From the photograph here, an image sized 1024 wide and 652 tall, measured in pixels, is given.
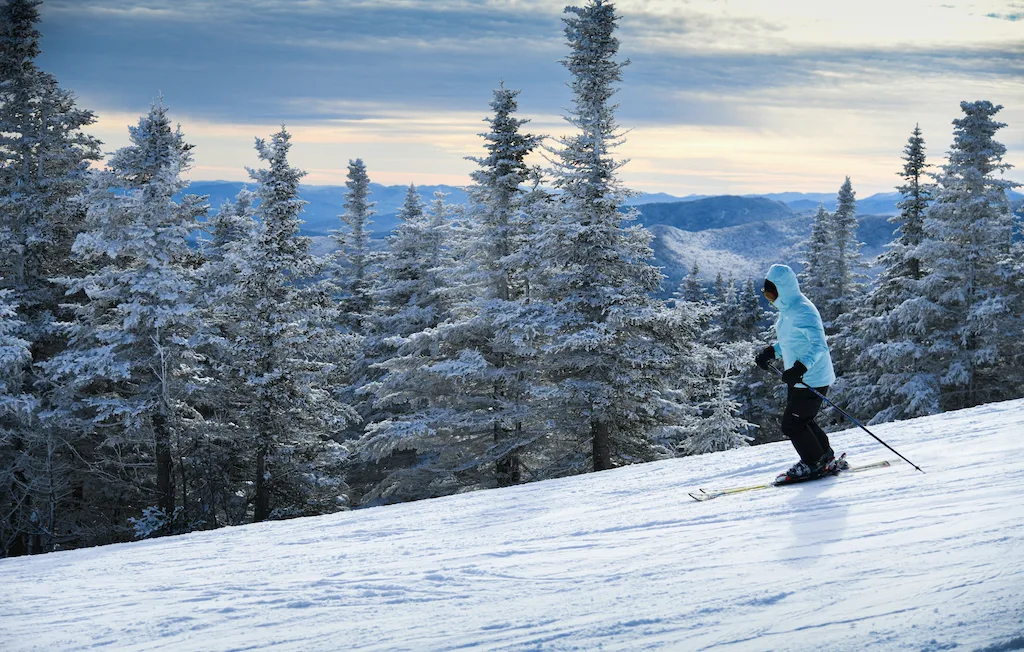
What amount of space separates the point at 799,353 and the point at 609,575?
3019 mm

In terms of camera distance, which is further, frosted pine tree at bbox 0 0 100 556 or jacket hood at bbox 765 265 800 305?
frosted pine tree at bbox 0 0 100 556

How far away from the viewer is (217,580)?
6.00m

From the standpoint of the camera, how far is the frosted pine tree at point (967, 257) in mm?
21812

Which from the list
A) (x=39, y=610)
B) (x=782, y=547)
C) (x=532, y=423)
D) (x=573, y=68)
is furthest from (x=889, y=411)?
(x=39, y=610)

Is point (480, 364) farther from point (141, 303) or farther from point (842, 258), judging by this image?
point (842, 258)

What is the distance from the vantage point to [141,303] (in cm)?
1803

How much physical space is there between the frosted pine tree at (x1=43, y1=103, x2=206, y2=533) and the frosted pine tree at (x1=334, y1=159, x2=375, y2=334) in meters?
15.0

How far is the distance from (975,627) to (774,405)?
1525 inches

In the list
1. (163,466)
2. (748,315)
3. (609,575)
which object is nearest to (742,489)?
(609,575)

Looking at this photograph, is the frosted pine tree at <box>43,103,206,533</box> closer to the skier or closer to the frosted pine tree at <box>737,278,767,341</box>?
the skier

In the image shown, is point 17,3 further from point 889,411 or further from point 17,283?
point 889,411

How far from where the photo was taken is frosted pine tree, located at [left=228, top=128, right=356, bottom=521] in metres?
19.2

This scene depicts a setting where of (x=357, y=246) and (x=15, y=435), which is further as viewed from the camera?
(x=357, y=246)

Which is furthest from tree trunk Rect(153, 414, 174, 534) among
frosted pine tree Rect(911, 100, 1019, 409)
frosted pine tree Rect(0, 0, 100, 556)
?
frosted pine tree Rect(911, 100, 1019, 409)
